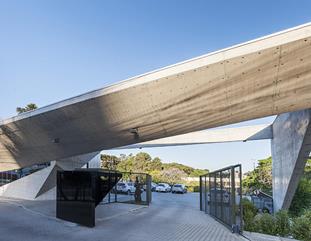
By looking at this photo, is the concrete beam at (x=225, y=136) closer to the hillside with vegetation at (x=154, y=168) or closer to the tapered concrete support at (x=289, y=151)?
the tapered concrete support at (x=289, y=151)

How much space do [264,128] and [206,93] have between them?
703 inches

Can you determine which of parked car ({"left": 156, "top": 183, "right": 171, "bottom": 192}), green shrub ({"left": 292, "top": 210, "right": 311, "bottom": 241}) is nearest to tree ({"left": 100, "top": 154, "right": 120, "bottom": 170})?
parked car ({"left": 156, "top": 183, "right": 171, "bottom": 192})

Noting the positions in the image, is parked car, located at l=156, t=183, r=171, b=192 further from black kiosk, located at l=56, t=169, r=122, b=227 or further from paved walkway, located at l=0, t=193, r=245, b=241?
black kiosk, located at l=56, t=169, r=122, b=227

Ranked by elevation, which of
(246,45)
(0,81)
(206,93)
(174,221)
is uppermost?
(0,81)

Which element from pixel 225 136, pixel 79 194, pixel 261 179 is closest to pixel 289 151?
pixel 225 136

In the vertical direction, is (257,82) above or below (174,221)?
above

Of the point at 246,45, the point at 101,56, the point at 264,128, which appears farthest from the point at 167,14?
the point at 264,128

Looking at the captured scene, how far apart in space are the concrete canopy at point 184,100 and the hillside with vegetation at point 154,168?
42205 millimetres

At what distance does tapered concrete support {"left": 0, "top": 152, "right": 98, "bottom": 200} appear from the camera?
22156 mm

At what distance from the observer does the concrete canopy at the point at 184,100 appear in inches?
355

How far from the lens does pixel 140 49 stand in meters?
16.2

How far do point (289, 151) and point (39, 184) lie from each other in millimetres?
14167

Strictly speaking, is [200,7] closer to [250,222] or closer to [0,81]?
[250,222]

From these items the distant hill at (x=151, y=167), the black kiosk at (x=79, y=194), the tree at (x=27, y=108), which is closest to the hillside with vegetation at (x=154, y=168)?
the distant hill at (x=151, y=167)
